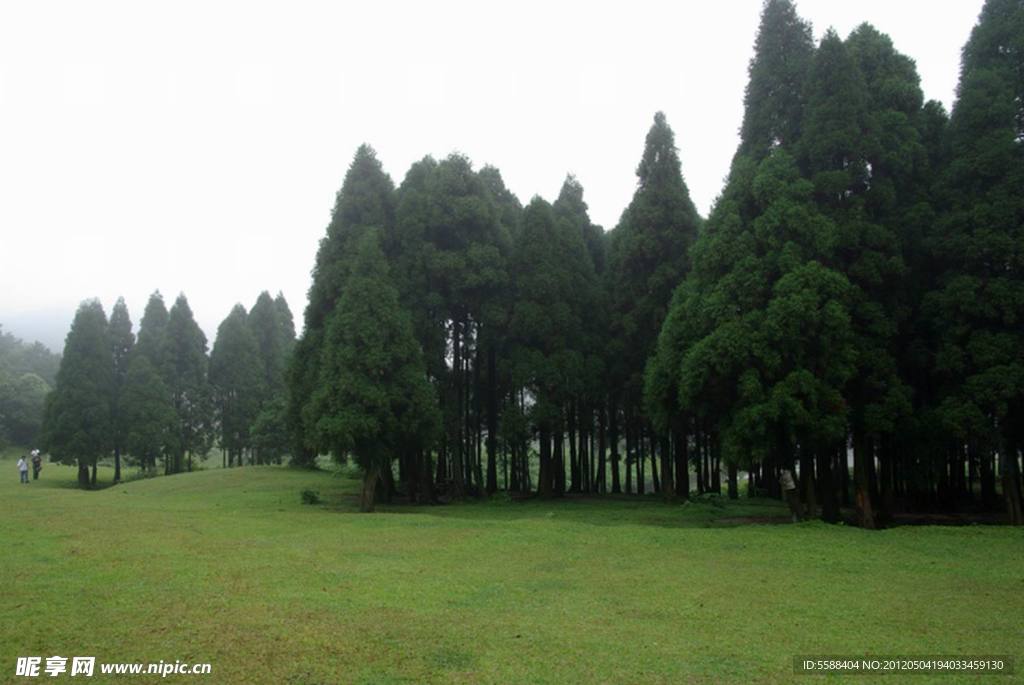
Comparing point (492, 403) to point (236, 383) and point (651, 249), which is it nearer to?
point (651, 249)

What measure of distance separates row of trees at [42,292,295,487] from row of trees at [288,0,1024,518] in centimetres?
1366

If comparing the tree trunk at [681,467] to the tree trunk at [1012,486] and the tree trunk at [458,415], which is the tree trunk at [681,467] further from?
the tree trunk at [1012,486]

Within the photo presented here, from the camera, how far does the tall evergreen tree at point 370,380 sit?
20781 millimetres

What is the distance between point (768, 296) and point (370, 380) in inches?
447

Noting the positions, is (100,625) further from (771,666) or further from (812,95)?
(812,95)

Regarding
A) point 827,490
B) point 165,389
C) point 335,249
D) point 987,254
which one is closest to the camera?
point 987,254

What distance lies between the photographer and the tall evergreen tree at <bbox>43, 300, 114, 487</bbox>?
116 feet

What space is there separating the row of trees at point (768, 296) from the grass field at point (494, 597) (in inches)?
143

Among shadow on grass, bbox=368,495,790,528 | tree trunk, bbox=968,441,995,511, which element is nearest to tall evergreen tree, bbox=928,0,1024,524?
shadow on grass, bbox=368,495,790,528

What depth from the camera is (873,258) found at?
18.0 metres

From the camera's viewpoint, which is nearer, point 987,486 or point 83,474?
point 987,486

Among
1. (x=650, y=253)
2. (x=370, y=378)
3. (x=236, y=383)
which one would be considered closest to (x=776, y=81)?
(x=650, y=253)

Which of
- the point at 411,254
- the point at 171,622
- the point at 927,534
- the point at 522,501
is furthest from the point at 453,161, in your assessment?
the point at 171,622

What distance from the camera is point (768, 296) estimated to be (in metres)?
18.2
